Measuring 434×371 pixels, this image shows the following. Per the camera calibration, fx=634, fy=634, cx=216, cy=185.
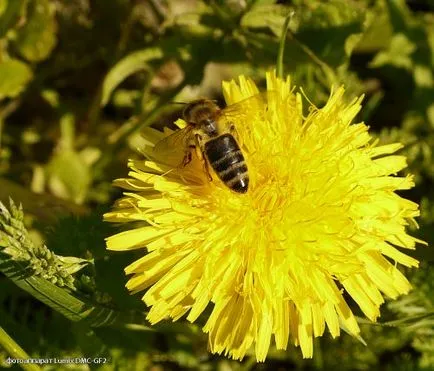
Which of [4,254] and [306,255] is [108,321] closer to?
[4,254]

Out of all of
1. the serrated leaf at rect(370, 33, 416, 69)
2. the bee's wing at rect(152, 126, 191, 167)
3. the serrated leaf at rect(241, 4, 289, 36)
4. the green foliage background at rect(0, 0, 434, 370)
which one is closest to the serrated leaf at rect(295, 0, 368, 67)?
the green foliage background at rect(0, 0, 434, 370)

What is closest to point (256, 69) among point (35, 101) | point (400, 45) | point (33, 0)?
point (400, 45)

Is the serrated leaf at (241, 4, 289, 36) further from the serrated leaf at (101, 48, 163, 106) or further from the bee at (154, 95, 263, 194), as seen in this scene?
the bee at (154, 95, 263, 194)

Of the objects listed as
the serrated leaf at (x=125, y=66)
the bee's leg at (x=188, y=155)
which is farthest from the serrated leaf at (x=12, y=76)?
the bee's leg at (x=188, y=155)

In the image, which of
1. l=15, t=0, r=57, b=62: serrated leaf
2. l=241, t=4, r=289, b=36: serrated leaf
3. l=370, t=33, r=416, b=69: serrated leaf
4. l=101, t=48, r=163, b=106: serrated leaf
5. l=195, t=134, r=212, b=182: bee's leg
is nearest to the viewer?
l=195, t=134, r=212, b=182: bee's leg

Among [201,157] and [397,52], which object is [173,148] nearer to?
[201,157]

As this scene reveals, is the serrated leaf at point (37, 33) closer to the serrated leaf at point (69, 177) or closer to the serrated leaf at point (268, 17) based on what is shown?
the serrated leaf at point (69, 177)

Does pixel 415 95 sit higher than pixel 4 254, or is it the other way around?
pixel 4 254
